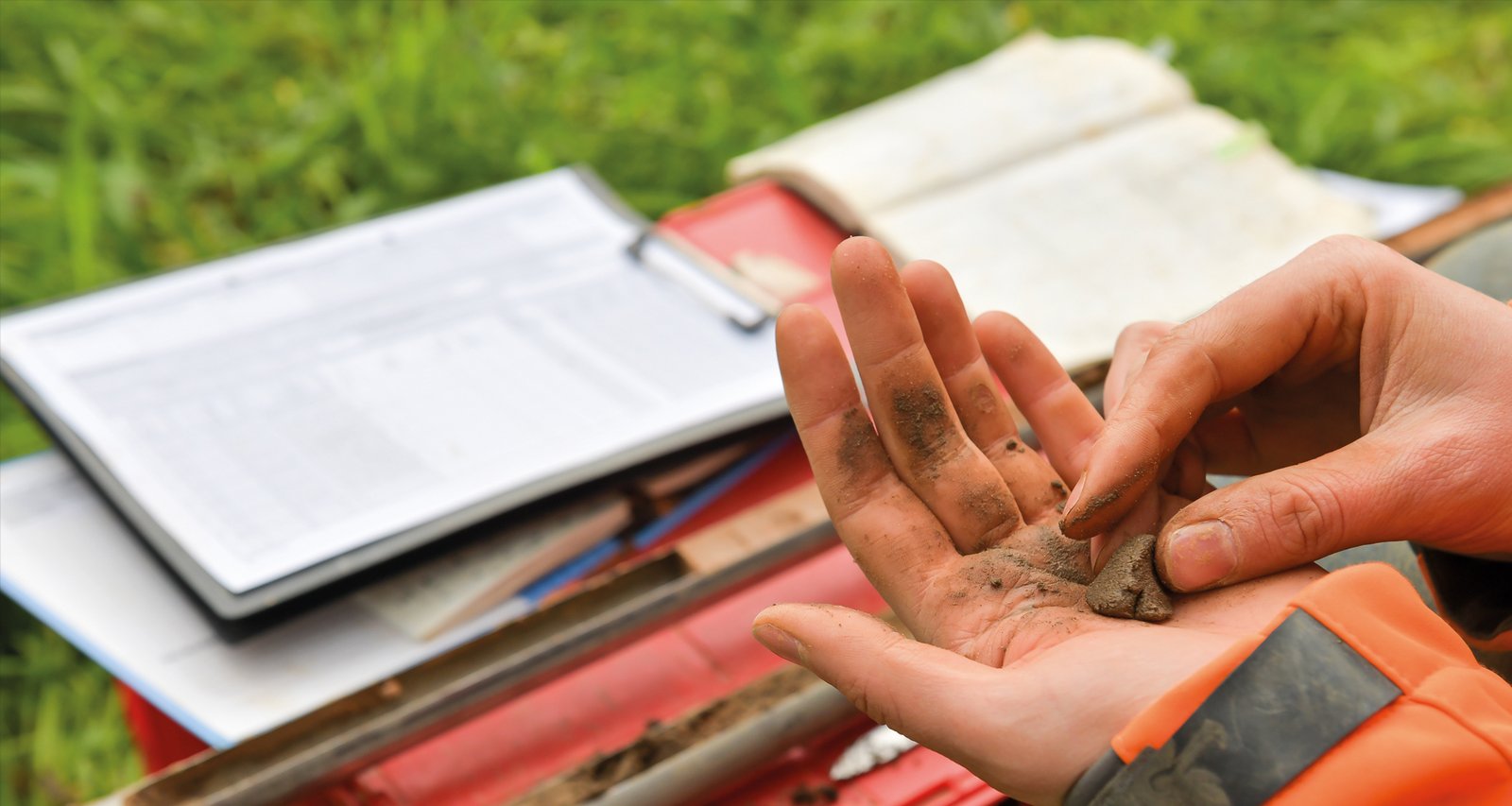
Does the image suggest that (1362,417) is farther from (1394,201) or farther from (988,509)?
(1394,201)

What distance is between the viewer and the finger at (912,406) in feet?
3.94

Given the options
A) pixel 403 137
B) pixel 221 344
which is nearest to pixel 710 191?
pixel 403 137

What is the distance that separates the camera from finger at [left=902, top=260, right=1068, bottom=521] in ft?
4.25

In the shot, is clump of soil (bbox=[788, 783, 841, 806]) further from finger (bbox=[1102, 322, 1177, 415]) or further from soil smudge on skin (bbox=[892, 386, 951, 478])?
finger (bbox=[1102, 322, 1177, 415])

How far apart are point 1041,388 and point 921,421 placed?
0.72 ft

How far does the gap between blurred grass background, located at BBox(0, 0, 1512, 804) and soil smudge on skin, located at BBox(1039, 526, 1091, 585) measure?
68.8 inches

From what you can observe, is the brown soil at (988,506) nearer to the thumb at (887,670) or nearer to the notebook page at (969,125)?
the thumb at (887,670)

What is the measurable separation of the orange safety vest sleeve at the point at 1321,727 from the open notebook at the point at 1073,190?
3.29 feet

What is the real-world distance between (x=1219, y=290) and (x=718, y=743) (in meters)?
1.31

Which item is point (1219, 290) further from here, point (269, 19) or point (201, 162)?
point (269, 19)

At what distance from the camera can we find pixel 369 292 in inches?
75.2

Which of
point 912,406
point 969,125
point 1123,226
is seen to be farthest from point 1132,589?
point 969,125

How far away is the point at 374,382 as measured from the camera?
1744mm

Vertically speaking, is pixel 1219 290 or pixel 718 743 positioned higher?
pixel 1219 290
